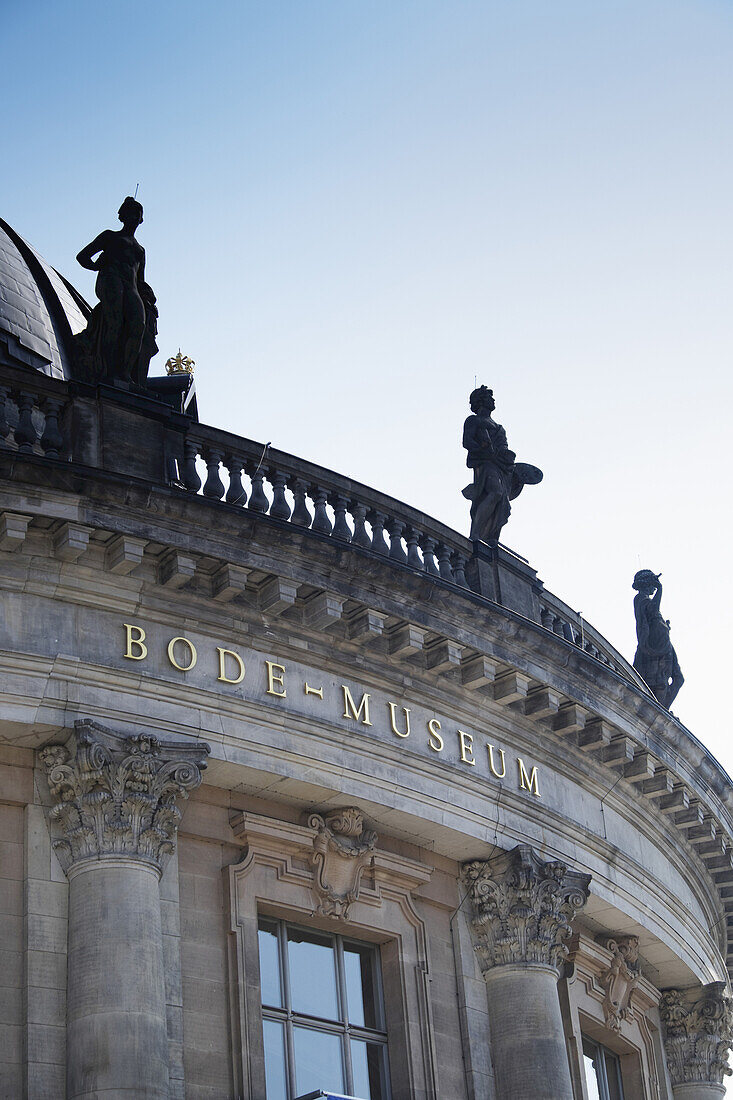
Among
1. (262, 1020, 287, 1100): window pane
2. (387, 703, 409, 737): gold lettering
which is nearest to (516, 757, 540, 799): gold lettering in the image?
(387, 703, 409, 737): gold lettering

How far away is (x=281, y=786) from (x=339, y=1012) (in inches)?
100

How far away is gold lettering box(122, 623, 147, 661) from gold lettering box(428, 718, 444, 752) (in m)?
3.92

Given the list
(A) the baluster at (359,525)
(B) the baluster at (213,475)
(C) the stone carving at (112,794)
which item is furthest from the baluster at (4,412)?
(A) the baluster at (359,525)

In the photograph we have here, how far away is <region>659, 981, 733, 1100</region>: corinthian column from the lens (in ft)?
85.4

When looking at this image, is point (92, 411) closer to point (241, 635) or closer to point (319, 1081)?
point (241, 635)

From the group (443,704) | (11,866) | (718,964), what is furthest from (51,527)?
(718,964)

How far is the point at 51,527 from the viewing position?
60.4 feet

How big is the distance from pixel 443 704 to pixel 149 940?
5313 mm

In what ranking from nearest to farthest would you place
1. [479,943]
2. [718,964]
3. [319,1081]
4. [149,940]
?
[149,940], [319,1081], [479,943], [718,964]

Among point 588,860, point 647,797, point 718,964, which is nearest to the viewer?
point 588,860

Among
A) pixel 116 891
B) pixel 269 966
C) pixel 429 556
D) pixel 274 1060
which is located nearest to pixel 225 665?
pixel 116 891

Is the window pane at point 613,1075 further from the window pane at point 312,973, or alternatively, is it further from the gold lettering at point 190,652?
the gold lettering at point 190,652

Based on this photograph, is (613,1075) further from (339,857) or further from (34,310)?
(34,310)

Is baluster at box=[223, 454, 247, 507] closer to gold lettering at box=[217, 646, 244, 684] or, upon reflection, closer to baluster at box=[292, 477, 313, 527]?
baluster at box=[292, 477, 313, 527]
